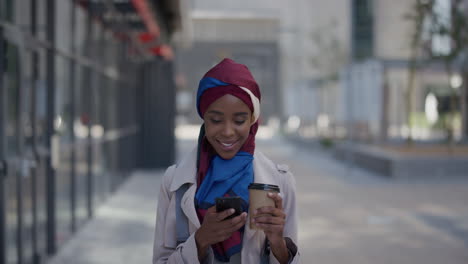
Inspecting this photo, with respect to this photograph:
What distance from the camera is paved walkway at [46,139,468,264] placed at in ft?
20.2

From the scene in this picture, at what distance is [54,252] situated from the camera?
6.06m

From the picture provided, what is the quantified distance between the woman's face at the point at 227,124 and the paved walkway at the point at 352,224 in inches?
166

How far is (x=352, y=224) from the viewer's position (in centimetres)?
788

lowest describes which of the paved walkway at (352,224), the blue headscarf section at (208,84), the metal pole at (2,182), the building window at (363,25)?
the paved walkway at (352,224)

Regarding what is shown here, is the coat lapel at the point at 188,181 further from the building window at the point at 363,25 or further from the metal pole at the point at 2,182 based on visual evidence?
the building window at the point at 363,25

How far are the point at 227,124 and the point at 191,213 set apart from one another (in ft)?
0.94

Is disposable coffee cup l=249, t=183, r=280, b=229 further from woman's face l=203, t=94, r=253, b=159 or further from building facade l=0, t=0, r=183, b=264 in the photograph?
building facade l=0, t=0, r=183, b=264

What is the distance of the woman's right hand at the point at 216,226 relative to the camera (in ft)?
5.61

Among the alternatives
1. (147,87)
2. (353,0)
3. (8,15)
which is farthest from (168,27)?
(353,0)

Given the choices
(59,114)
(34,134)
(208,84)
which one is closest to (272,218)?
(208,84)

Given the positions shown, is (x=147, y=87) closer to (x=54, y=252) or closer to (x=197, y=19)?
(x=54, y=252)

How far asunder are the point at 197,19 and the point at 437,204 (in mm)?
42814

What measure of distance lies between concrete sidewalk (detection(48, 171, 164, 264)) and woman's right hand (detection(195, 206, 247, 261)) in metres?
4.31

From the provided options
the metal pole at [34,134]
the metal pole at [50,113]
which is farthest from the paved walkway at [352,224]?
the metal pole at [34,134]
